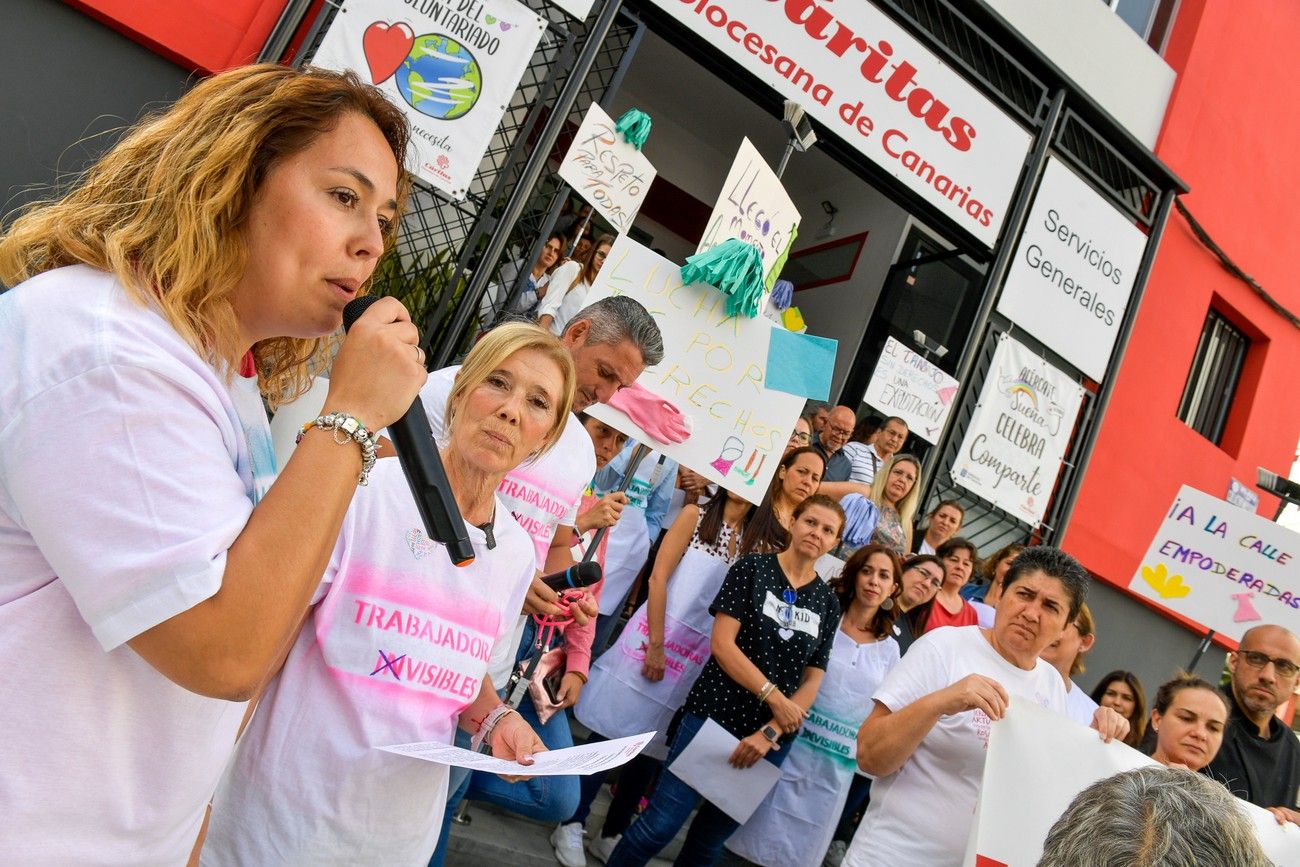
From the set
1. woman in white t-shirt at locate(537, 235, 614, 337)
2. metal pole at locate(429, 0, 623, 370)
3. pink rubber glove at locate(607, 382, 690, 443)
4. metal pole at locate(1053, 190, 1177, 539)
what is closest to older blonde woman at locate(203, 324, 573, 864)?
pink rubber glove at locate(607, 382, 690, 443)

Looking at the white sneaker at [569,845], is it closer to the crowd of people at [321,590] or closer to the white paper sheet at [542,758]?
the crowd of people at [321,590]

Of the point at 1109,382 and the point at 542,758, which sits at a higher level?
the point at 1109,382

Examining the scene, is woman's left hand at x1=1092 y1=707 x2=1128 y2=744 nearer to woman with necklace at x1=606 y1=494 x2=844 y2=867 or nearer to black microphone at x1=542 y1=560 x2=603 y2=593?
woman with necklace at x1=606 y1=494 x2=844 y2=867

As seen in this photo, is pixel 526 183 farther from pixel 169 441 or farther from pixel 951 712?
pixel 169 441

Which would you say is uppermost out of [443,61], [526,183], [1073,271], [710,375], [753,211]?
[1073,271]

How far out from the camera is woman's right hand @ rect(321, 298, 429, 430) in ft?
3.25

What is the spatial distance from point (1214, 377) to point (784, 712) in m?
8.37

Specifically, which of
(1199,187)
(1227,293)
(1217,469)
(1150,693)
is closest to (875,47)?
(1199,187)

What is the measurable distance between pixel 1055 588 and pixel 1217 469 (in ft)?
26.0

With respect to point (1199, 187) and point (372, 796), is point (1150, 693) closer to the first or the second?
point (1199, 187)

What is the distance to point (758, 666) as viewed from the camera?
3605 mm

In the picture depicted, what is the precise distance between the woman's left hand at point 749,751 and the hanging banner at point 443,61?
3.02 metres

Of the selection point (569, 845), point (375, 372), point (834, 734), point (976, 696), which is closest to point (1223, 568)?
point (834, 734)

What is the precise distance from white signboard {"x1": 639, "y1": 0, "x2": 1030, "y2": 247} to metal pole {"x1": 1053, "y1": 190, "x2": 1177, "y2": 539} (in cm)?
174
